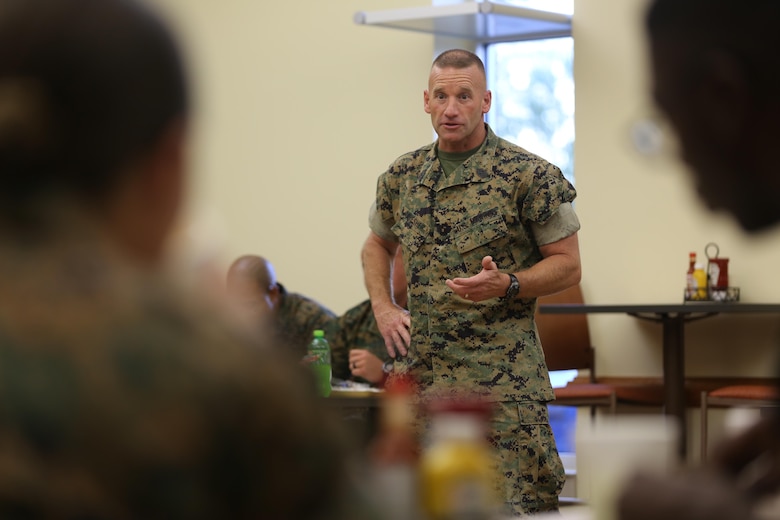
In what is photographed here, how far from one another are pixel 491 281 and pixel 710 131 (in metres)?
2.06

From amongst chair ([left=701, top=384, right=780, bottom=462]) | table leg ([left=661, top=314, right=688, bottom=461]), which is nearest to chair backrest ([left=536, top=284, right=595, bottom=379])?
table leg ([left=661, top=314, right=688, bottom=461])

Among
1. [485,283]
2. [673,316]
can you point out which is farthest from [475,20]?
[485,283]

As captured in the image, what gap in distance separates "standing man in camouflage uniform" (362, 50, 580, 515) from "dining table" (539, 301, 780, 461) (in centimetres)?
231

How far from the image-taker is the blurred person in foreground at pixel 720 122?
1.04m

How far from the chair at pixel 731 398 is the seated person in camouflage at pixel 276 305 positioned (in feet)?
6.00

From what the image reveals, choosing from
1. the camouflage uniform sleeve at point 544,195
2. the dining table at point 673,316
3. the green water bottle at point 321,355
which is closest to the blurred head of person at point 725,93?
the camouflage uniform sleeve at point 544,195

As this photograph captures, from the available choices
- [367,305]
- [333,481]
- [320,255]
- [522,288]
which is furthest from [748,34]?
[320,255]

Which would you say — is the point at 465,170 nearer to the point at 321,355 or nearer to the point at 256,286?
the point at 321,355

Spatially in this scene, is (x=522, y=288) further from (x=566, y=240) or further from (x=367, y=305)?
(x=367, y=305)

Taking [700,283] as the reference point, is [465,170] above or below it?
above

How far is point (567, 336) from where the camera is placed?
6340 mm

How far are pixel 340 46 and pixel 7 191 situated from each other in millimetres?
6444

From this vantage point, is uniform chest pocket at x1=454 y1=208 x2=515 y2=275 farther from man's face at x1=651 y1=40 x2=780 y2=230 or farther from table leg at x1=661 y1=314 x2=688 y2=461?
table leg at x1=661 y1=314 x2=688 y2=461

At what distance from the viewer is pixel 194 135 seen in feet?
3.00
